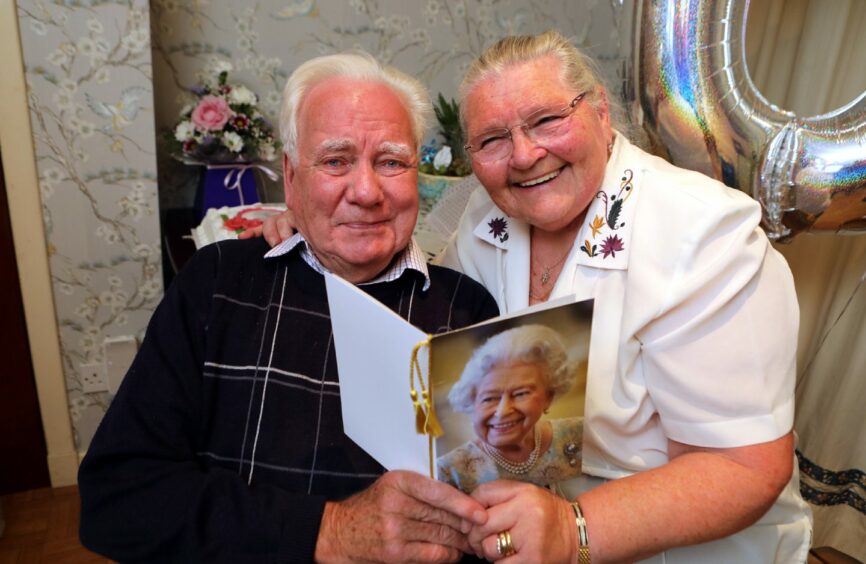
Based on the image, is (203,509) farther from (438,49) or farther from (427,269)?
(438,49)

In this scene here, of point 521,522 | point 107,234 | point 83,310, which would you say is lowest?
point 83,310

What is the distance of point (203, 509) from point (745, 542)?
0.86 metres

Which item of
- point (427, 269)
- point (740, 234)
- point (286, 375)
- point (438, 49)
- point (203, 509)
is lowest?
point (203, 509)

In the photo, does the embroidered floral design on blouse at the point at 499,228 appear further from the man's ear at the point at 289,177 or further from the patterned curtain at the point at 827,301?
the patterned curtain at the point at 827,301

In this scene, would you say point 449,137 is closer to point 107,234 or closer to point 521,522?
point 107,234

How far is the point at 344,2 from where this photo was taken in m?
2.27

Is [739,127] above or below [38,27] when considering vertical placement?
below

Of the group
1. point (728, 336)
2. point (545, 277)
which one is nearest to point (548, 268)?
point (545, 277)

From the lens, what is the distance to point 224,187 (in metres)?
2.07

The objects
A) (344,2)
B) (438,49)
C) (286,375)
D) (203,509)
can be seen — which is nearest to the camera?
(203,509)

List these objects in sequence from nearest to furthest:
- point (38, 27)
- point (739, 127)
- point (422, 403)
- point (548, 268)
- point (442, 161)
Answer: point (422, 403)
point (548, 268)
point (739, 127)
point (38, 27)
point (442, 161)

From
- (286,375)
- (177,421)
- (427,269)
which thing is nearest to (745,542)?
(427,269)

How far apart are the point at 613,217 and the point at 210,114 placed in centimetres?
142

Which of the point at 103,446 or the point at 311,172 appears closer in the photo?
the point at 103,446
